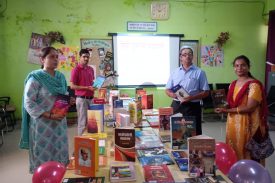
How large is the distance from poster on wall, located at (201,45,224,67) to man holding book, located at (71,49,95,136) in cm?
316

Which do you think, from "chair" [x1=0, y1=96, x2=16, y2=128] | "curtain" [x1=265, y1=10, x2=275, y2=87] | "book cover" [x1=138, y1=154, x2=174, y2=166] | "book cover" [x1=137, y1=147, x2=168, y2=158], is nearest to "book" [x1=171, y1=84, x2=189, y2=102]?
"book cover" [x1=137, y1=147, x2=168, y2=158]

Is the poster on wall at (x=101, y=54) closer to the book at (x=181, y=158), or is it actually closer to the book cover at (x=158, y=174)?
the book at (x=181, y=158)

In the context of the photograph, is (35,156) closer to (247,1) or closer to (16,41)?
(16,41)

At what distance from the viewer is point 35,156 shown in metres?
2.37

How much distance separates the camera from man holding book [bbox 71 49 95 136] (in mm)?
3875

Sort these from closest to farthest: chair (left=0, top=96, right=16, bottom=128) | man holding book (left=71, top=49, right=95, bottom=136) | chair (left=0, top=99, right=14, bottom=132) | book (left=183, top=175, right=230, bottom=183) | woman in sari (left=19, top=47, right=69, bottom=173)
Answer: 1. book (left=183, top=175, right=230, bottom=183)
2. woman in sari (left=19, top=47, right=69, bottom=173)
3. man holding book (left=71, top=49, right=95, bottom=136)
4. chair (left=0, top=99, right=14, bottom=132)
5. chair (left=0, top=96, right=16, bottom=128)

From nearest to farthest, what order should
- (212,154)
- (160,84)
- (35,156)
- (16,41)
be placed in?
(212,154) → (35,156) → (16,41) → (160,84)

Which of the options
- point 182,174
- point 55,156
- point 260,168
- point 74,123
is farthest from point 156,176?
point 74,123

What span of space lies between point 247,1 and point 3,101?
5.87 metres

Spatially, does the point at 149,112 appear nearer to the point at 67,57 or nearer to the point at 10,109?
the point at 67,57

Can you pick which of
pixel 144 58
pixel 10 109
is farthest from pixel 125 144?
pixel 144 58

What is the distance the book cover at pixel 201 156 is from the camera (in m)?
1.46

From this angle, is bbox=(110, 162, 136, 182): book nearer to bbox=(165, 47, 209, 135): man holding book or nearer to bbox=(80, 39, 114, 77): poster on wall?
bbox=(165, 47, 209, 135): man holding book

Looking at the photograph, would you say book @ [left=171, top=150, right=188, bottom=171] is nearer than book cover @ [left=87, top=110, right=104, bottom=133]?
Yes
